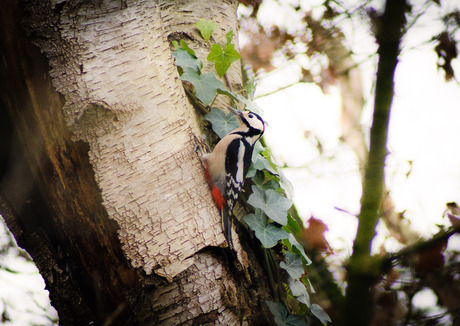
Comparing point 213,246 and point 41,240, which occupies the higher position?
point 41,240

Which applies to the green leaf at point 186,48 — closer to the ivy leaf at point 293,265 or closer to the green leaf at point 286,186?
the green leaf at point 286,186

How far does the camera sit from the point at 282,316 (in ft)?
5.48

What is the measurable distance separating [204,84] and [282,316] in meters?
1.25

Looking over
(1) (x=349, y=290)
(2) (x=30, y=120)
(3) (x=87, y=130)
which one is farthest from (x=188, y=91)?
(1) (x=349, y=290)

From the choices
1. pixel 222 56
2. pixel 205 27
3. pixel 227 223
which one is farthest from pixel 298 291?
pixel 205 27

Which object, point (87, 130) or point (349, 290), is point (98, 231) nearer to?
point (87, 130)

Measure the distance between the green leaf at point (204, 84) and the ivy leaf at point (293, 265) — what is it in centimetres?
94

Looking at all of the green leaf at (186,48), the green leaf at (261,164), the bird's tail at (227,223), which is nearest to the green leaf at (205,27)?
the green leaf at (186,48)

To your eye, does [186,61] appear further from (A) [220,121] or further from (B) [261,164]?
(B) [261,164]

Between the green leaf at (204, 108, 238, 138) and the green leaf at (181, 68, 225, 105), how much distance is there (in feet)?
0.29

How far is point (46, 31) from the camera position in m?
1.37

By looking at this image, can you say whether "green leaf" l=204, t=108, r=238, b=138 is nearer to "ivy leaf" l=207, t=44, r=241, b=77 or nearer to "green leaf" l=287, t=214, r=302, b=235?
"ivy leaf" l=207, t=44, r=241, b=77

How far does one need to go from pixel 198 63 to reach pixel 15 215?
118 cm

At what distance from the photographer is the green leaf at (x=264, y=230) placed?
1.76 metres
